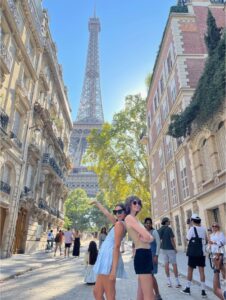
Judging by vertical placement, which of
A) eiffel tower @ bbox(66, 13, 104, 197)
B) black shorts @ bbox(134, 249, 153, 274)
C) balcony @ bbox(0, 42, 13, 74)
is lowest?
black shorts @ bbox(134, 249, 153, 274)

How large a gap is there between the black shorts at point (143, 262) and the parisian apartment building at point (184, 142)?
32.1ft

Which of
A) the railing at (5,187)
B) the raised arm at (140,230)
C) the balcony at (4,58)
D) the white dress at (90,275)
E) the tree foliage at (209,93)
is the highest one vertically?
the balcony at (4,58)

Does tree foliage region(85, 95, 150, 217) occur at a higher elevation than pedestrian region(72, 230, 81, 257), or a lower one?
higher

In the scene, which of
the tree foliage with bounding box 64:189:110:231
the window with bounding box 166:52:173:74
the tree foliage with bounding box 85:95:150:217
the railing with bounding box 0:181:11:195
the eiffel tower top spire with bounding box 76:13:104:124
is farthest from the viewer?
the eiffel tower top spire with bounding box 76:13:104:124

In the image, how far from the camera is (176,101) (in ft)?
63.1

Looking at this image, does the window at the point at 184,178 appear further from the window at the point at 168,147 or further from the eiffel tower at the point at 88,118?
the eiffel tower at the point at 88,118

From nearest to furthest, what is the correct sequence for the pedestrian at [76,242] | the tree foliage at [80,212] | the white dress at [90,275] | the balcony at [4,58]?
the white dress at [90,275] → the balcony at [4,58] → the pedestrian at [76,242] → the tree foliage at [80,212]

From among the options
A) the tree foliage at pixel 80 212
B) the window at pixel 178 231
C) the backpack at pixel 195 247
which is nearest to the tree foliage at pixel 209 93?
the window at pixel 178 231

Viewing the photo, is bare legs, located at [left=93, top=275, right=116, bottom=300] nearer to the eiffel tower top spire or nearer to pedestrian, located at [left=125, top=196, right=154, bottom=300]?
pedestrian, located at [left=125, top=196, right=154, bottom=300]

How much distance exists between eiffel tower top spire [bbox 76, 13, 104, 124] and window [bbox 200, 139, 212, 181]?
85.6 metres

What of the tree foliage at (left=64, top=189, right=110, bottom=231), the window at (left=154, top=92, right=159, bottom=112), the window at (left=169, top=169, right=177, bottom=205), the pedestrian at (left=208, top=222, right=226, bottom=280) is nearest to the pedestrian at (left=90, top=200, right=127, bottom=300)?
the pedestrian at (left=208, top=222, right=226, bottom=280)

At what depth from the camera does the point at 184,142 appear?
17.5m

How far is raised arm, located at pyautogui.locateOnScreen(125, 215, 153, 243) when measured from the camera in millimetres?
3188

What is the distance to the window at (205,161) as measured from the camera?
1469 centimetres
